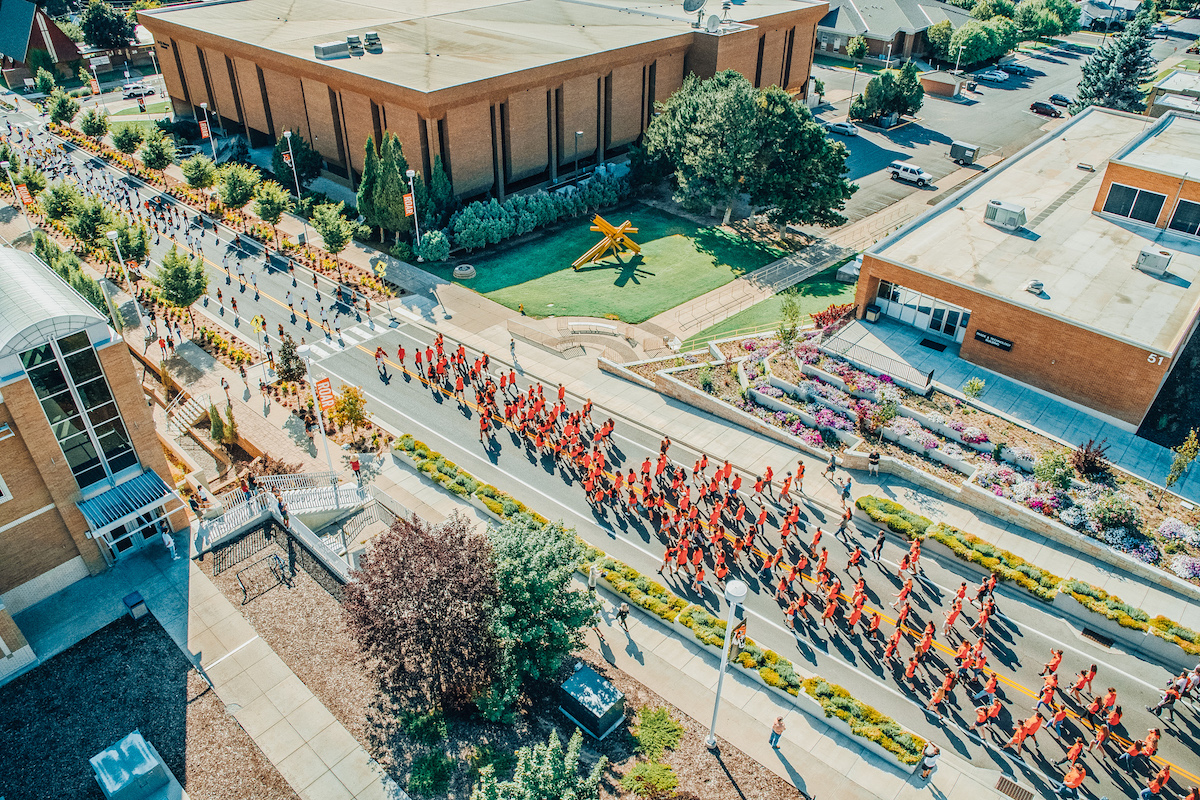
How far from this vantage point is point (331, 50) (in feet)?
169

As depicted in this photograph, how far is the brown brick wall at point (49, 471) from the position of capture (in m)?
21.1

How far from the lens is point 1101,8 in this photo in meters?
107

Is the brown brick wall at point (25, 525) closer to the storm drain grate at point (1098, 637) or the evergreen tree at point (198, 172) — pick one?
the storm drain grate at point (1098, 637)

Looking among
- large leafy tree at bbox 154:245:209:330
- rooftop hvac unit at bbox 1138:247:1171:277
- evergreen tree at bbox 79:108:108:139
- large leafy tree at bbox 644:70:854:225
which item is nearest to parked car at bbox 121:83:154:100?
evergreen tree at bbox 79:108:108:139

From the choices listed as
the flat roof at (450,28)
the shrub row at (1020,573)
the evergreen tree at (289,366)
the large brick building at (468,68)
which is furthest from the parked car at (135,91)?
the shrub row at (1020,573)

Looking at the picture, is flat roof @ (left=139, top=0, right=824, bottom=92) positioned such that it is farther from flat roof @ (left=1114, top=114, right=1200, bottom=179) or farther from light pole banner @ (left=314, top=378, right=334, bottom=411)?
flat roof @ (left=1114, top=114, right=1200, bottom=179)

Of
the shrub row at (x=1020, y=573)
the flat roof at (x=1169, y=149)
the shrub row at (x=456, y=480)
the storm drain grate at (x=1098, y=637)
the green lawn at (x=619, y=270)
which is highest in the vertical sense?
the flat roof at (x=1169, y=149)

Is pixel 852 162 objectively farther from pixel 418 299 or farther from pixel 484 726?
pixel 484 726

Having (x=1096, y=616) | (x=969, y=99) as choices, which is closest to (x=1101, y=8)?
(x=969, y=99)

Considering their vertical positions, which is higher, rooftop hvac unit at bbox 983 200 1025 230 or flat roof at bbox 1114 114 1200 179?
flat roof at bbox 1114 114 1200 179

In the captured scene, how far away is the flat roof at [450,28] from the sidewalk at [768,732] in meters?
35.1

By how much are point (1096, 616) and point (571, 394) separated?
21.2 m

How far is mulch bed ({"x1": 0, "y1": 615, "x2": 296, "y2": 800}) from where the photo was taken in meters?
18.5

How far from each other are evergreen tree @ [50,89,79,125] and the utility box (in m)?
73.7
